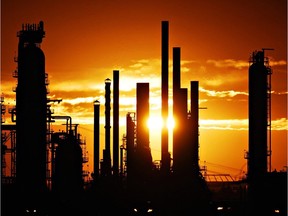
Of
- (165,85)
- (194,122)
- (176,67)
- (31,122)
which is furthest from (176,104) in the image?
(31,122)

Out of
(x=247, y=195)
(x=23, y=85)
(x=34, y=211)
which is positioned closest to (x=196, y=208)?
(x=247, y=195)

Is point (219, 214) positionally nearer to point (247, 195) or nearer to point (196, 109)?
point (247, 195)

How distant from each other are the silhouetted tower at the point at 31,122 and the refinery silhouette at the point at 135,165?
6 centimetres

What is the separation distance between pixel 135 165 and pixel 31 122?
10758 mm

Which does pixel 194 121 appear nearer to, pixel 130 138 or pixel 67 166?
pixel 130 138

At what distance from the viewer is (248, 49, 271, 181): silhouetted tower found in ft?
157

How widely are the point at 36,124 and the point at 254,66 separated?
667 inches

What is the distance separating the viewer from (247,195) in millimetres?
48906

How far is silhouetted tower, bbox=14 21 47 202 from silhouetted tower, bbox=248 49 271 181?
603 inches

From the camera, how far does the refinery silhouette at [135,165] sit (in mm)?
42312

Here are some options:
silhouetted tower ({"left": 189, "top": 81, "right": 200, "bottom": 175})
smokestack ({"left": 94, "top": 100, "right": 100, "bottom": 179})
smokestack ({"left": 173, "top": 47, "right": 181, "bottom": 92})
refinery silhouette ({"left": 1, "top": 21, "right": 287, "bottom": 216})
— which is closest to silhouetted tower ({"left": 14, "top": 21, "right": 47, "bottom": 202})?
refinery silhouette ({"left": 1, "top": 21, "right": 287, "bottom": 216})

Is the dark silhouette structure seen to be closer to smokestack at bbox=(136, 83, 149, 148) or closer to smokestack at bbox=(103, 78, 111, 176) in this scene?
smokestack at bbox=(136, 83, 149, 148)

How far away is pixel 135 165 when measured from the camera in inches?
1980

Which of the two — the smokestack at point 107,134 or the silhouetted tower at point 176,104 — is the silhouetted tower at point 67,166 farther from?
the smokestack at point 107,134
